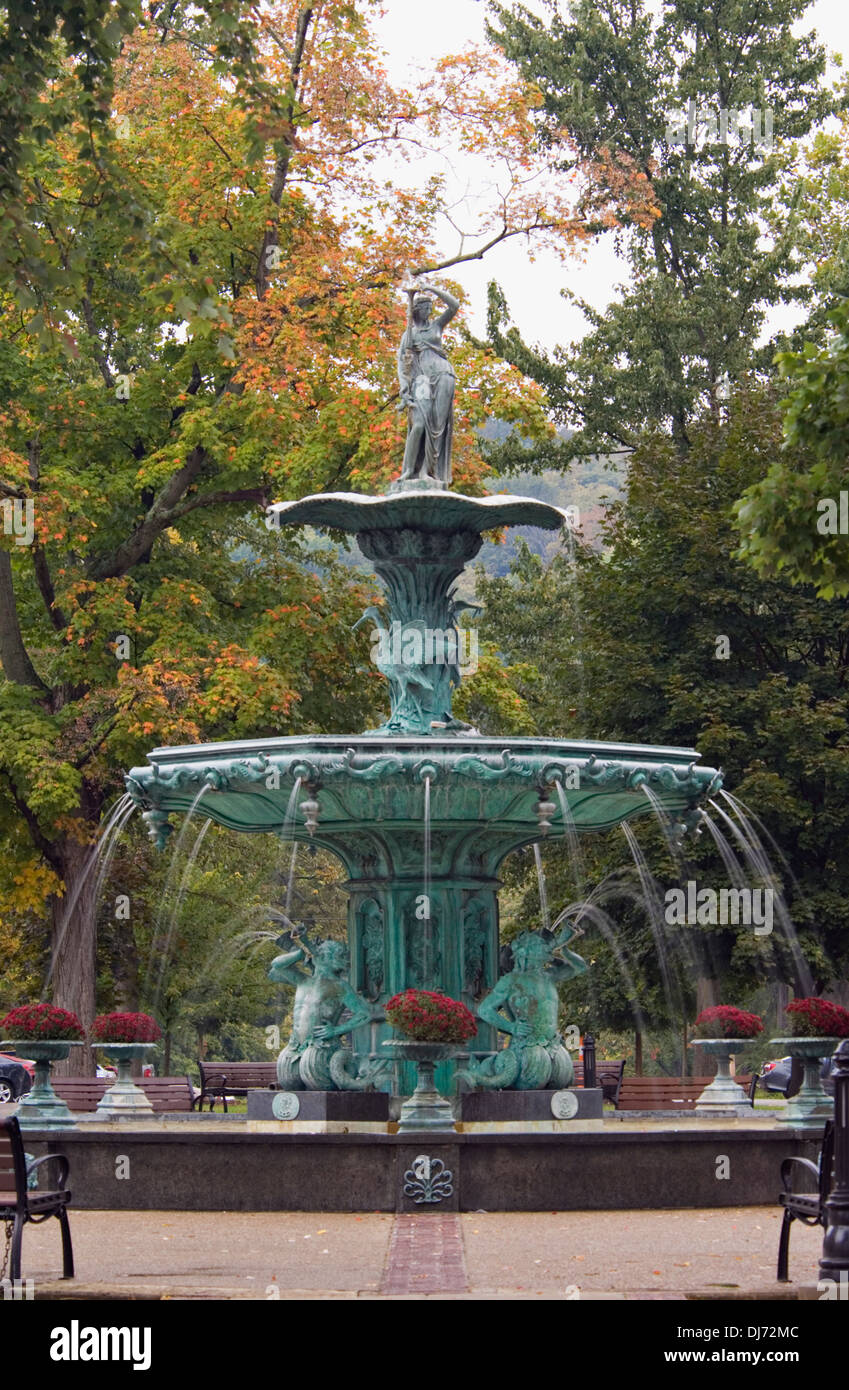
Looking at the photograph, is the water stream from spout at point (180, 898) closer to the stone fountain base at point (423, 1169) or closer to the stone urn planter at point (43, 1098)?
the stone urn planter at point (43, 1098)

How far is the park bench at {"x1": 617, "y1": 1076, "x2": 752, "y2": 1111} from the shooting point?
65.2ft

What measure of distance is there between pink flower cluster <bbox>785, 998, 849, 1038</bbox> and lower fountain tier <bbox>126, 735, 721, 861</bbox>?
174 cm

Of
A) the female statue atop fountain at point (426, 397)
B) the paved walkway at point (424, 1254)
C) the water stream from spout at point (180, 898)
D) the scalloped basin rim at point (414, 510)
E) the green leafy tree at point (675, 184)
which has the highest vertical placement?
the green leafy tree at point (675, 184)

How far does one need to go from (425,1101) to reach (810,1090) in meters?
3.76

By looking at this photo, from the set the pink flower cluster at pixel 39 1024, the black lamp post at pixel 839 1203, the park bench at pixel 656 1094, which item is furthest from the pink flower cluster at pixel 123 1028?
the black lamp post at pixel 839 1203

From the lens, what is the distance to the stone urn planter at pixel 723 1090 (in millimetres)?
17219

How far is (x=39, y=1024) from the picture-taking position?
1486 cm

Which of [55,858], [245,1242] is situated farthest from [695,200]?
[245,1242]

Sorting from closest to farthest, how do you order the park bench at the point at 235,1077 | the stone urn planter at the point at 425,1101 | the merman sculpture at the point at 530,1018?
the stone urn planter at the point at 425,1101
the merman sculpture at the point at 530,1018
the park bench at the point at 235,1077

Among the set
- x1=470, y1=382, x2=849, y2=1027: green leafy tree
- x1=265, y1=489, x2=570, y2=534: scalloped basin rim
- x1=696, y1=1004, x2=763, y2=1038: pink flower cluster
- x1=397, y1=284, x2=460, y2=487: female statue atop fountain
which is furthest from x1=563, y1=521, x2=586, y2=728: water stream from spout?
x1=265, y1=489, x2=570, y2=534: scalloped basin rim

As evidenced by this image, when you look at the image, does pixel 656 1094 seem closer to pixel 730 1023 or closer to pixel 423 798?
pixel 730 1023

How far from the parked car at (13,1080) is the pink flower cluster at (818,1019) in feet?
70.6

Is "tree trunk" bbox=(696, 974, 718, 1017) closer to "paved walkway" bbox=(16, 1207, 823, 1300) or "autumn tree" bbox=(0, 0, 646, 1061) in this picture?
"autumn tree" bbox=(0, 0, 646, 1061)
